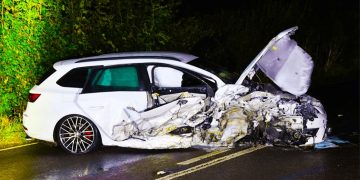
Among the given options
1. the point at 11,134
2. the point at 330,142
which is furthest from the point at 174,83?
the point at 11,134

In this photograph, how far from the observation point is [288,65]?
854 centimetres

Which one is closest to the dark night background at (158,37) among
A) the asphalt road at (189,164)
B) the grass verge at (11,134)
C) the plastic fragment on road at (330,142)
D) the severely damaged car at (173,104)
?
the grass verge at (11,134)

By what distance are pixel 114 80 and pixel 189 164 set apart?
6.78ft

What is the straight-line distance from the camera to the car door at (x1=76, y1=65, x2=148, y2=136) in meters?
8.70

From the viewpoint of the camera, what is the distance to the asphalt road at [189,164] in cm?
717

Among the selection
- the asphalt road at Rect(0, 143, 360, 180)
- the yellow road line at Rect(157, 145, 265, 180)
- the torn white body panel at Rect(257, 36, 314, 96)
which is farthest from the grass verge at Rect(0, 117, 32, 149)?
the torn white body panel at Rect(257, 36, 314, 96)

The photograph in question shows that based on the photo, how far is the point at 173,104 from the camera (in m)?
8.65

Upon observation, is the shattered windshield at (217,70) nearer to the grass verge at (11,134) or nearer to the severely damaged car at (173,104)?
the severely damaged car at (173,104)

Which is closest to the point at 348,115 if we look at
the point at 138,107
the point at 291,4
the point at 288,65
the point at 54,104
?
the point at 288,65

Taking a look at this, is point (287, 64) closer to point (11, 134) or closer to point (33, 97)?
point (33, 97)

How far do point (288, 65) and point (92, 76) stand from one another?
3077 millimetres

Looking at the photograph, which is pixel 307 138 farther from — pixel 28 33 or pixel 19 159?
pixel 28 33

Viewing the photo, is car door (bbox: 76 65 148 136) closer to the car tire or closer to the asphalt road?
the car tire

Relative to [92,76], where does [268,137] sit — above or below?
below
